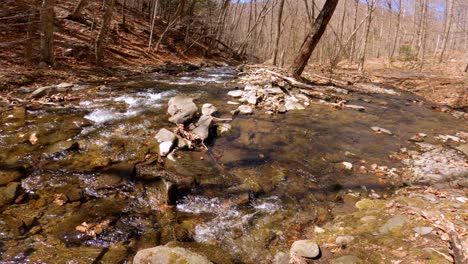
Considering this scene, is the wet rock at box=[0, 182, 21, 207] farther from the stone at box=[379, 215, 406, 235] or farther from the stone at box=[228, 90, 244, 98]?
the stone at box=[228, 90, 244, 98]

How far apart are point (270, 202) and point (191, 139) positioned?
1860 mm

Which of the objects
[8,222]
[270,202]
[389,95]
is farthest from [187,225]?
[389,95]

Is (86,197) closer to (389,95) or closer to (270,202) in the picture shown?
(270,202)

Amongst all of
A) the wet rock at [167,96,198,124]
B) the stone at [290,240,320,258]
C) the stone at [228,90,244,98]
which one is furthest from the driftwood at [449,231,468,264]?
the stone at [228,90,244,98]

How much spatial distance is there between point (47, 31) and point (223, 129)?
6.57 metres

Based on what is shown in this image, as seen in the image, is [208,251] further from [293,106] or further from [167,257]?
[293,106]

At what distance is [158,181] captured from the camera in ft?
12.7

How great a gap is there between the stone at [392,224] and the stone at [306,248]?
2.39 ft

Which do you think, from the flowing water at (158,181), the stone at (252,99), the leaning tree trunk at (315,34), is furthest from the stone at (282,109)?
the leaning tree trunk at (315,34)

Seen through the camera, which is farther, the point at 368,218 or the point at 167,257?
the point at 368,218

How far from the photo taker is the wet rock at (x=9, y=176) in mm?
3465

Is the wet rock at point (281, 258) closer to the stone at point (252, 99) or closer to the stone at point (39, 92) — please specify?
the stone at point (252, 99)

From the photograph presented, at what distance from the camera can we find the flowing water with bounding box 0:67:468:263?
9.64 feet

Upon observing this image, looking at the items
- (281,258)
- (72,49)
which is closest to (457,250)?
(281,258)
